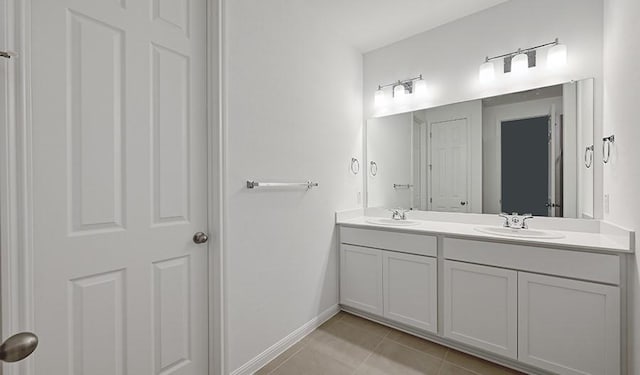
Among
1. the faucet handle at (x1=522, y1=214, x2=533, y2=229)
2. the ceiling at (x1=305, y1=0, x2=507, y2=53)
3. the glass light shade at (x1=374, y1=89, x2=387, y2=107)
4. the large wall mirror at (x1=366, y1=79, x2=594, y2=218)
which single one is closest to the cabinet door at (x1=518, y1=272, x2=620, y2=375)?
the faucet handle at (x1=522, y1=214, x2=533, y2=229)

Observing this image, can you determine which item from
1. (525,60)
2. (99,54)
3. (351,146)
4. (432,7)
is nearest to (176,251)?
(99,54)

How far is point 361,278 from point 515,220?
129 centimetres

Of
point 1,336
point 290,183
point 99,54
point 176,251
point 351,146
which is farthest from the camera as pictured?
point 351,146

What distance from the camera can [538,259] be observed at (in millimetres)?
1618

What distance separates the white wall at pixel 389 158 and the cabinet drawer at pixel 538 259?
0.84 meters

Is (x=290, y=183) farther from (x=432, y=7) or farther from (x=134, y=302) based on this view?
(x=432, y=7)

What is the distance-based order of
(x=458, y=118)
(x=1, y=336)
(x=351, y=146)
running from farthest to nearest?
(x=351, y=146), (x=458, y=118), (x=1, y=336)

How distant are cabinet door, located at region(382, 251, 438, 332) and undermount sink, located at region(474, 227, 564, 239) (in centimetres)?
45

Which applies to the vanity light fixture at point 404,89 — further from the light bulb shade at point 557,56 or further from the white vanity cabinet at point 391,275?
the white vanity cabinet at point 391,275

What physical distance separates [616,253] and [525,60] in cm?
145

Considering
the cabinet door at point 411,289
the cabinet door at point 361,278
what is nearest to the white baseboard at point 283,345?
the cabinet door at point 361,278

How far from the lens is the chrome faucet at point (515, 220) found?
2.03 m

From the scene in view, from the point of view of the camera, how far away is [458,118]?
2.40m

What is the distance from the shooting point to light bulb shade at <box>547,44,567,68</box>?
1.92 m
